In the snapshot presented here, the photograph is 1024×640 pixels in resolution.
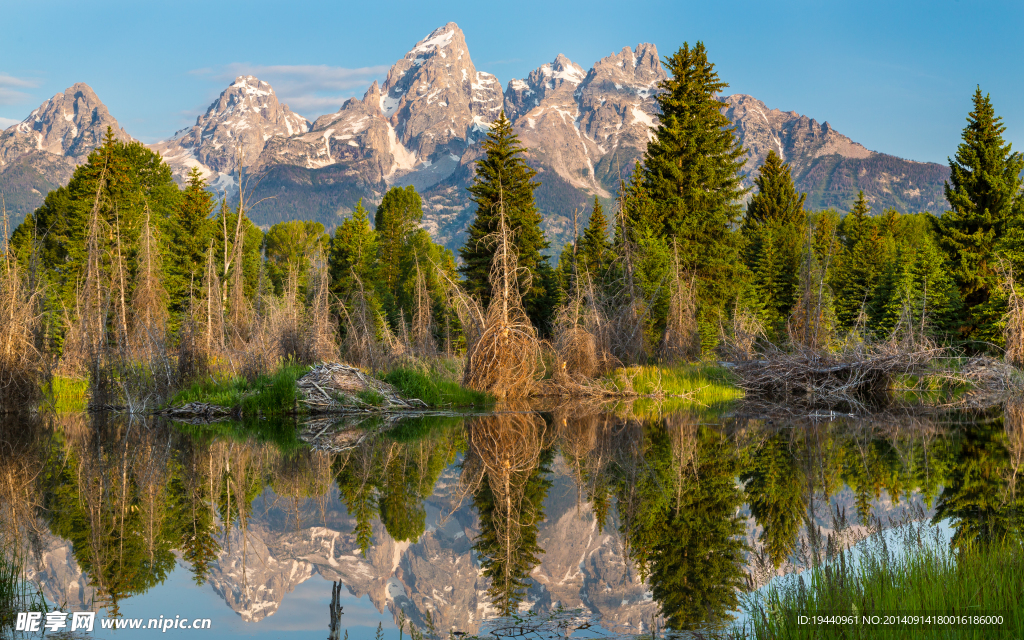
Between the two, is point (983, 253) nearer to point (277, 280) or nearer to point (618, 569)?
point (618, 569)

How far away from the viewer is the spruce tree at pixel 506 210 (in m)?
37.0

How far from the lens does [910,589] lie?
3926mm

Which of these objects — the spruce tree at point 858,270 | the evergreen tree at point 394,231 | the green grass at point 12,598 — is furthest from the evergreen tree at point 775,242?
the green grass at point 12,598

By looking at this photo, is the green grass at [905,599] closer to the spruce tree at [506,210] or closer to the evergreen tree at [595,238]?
the spruce tree at [506,210]

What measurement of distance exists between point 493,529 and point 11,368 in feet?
49.8

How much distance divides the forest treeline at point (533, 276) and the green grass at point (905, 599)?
13.2 metres

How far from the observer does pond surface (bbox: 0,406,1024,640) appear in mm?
4773

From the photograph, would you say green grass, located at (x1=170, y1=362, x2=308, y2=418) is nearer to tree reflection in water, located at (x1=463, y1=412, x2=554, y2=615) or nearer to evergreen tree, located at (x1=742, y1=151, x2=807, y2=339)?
tree reflection in water, located at (x1=463, y1=412, x2=554, y2=615)

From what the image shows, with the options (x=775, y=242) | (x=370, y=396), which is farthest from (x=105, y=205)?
(x=775, y=242)

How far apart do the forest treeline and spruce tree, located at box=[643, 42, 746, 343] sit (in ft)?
0.37

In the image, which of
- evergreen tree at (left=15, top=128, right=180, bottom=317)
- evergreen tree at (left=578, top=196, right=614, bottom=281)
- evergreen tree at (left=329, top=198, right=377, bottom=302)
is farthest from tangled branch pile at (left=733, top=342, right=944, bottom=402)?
evergreen tree at (left=329, top=198, right=377, bottom=302)

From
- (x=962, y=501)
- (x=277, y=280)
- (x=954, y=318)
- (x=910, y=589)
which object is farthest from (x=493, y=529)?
(x=277, y=280)

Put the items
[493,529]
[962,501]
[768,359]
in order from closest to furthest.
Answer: [493,529]
[962,501]
[768,359]

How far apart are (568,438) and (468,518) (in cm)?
549
